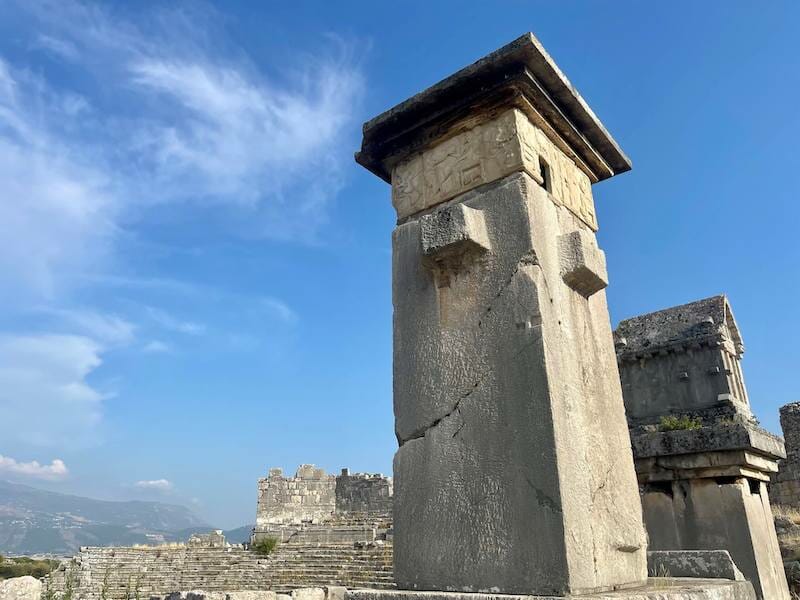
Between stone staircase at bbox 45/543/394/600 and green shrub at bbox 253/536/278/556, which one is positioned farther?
green shrub at bbox 253/536/278/556

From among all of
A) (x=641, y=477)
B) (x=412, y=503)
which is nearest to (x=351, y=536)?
(x=641, y=477)

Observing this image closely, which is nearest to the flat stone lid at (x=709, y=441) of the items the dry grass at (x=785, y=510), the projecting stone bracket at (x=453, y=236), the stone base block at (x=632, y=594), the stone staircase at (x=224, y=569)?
the stone base block at (x=632, y=594)

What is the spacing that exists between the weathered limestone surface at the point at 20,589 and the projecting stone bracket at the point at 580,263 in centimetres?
922

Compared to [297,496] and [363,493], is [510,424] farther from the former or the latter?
[297,496]

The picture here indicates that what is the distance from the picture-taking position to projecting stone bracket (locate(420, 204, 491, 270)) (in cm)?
278

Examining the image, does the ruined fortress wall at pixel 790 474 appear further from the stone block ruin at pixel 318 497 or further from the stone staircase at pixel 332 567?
the stone block ruin at pixel 318 497

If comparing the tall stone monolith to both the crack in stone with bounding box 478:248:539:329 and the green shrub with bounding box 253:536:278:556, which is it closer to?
the crack in stone with bounding box 478:248:539:329

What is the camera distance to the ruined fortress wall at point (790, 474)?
64.8 feet

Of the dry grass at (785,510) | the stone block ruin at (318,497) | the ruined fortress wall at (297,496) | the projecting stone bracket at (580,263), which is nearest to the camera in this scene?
the projecting stone bracket at (580,263)

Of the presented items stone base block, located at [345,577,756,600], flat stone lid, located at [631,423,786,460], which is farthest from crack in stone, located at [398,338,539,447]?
flat stone lid, located at [631,423,786,460]

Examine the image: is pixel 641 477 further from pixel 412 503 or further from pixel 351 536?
pixel 351 536

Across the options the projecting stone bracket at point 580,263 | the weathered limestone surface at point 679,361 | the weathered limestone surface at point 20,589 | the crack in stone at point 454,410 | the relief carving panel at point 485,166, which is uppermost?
the weathered limestone surface at point 679,361

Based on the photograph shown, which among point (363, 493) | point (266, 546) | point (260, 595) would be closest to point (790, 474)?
point (363, 493)

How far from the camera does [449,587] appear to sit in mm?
2467
